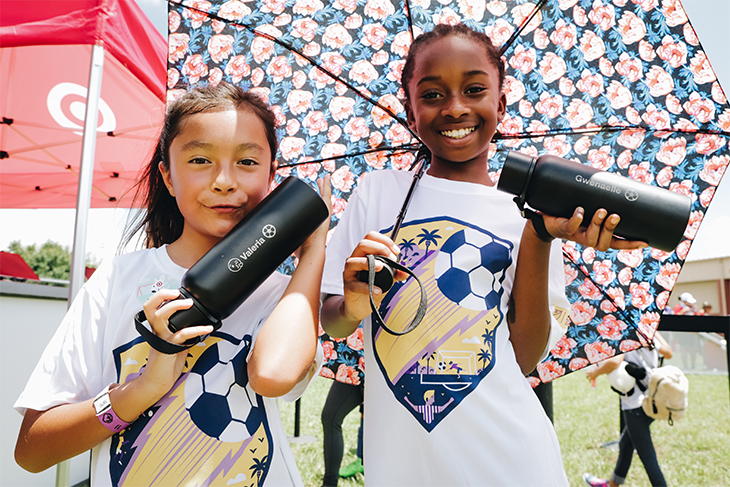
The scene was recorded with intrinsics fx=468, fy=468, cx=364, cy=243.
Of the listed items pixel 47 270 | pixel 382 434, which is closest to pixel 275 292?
pixel 382 434

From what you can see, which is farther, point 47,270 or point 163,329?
point 47,270

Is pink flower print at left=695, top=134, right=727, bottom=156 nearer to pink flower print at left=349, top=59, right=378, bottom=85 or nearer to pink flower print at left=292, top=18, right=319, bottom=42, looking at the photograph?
pink flower print at left=349, top=59, right=378, bottom=85

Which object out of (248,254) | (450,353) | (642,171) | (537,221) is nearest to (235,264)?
(248,254)

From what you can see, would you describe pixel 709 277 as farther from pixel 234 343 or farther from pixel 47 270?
pixel 47 270

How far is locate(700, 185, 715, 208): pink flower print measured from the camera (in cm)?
161

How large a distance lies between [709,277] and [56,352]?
87.9 feet

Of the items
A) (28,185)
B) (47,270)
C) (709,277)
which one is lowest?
(28,185)

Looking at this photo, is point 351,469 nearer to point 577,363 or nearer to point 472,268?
point 577,363

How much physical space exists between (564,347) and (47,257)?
38415 mm

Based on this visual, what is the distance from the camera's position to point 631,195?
107 centimetres

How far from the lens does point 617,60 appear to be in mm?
1562

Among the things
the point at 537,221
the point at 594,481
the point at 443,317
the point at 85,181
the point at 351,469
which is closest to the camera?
the point at 537,221

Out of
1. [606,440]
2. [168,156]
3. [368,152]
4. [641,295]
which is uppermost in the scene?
[368,152]

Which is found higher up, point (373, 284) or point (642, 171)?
point (642, 171)
